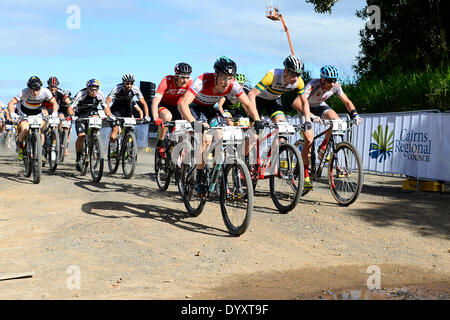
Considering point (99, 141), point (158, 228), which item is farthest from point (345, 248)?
point (99, 141)

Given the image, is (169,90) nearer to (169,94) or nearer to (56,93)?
(169,94)

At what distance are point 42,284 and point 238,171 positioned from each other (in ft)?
8.49

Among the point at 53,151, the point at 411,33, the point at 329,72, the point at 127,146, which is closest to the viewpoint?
the point at 329,72

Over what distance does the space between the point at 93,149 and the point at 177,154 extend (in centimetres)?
300

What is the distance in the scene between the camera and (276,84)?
871cm

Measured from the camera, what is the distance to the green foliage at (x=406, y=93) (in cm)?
1459

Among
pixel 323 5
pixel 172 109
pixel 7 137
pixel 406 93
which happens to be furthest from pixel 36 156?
pixel 323 5

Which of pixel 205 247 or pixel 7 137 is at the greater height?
pixel 7 137

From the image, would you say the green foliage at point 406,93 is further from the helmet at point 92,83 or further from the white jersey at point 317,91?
the helmet at point 92,83

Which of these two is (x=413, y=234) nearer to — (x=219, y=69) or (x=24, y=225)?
(x=219, y=69)

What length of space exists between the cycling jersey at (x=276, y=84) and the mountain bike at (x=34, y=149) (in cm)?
498

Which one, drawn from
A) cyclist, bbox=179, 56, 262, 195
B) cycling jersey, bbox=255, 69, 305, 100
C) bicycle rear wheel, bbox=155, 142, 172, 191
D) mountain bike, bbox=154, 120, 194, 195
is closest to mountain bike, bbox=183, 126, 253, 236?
cyclist, bbox=179, 56, 262, 195

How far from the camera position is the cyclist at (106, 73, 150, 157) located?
11.3 metres

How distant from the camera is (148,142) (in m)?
27.0
